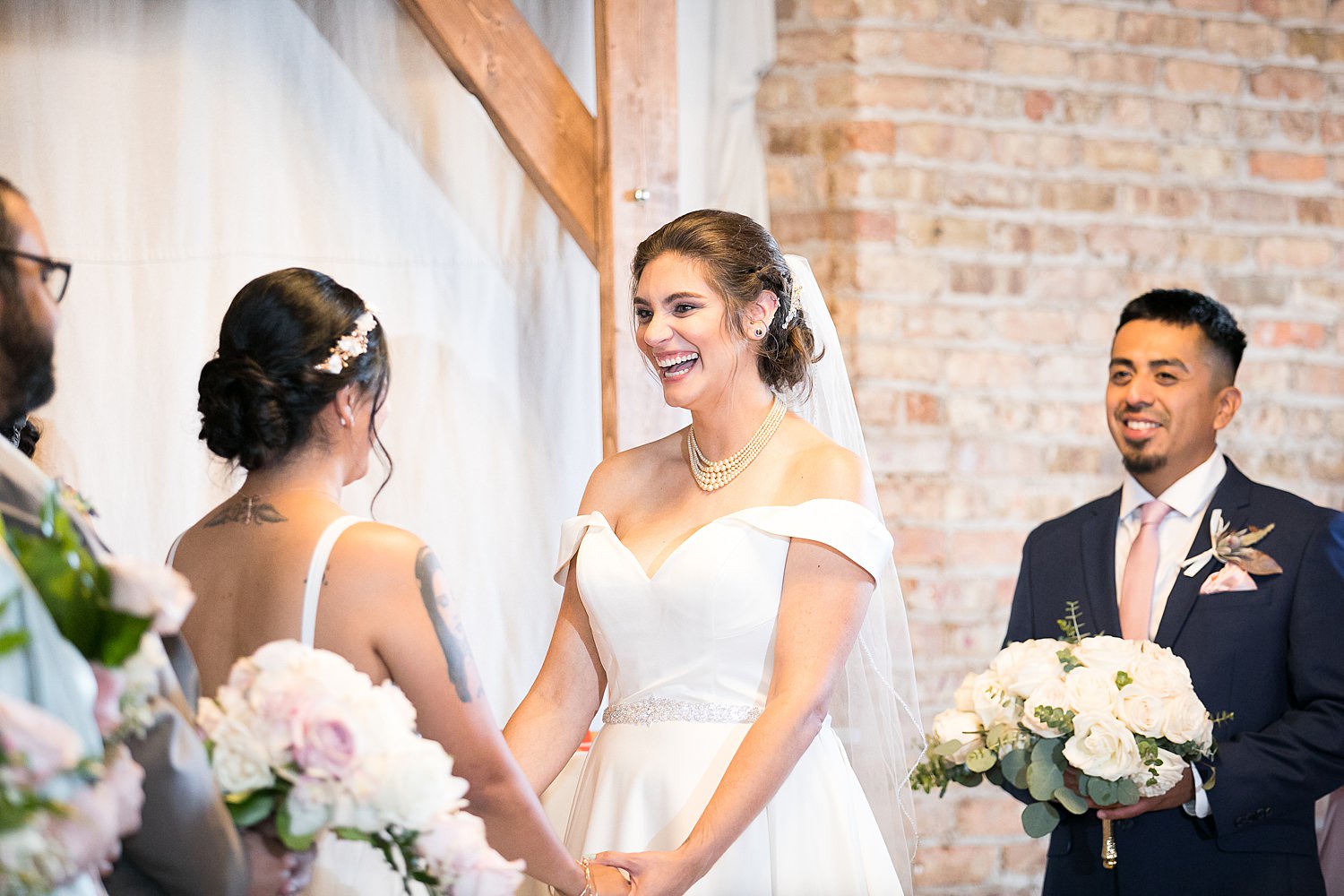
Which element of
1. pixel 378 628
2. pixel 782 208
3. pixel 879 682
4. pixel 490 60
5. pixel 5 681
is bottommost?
pixel 879 682

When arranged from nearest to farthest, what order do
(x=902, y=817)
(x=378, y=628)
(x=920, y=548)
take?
(x=378, y=628) < (x=902, y=817) < (x=920, y=548)

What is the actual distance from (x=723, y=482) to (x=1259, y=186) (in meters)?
2.58

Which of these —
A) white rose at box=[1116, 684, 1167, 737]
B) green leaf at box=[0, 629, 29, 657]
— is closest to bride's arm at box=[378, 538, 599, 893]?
green leaf at box=[0, 629, 29, 657]

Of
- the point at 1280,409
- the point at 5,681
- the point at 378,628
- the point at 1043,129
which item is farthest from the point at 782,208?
the point at 5,681

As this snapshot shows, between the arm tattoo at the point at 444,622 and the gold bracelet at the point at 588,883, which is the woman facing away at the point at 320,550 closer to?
the arm tattoo at the point at 444,622

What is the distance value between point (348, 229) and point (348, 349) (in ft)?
5.94

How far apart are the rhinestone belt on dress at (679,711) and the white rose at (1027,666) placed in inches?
27.8

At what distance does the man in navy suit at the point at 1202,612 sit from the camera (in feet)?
9.83

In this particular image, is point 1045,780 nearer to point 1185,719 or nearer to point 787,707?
point 1185,719

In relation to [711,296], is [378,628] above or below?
below

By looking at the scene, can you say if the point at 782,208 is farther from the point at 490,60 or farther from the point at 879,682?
the point at 879,682

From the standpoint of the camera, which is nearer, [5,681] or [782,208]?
[5,681]

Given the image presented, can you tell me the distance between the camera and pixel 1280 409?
443 centimetres

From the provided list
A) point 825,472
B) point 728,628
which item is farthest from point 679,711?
point 825,472
